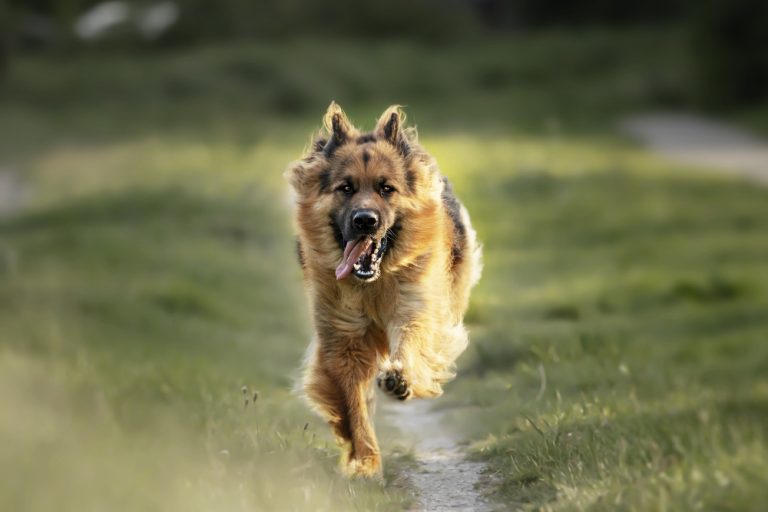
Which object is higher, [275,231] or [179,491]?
[179,491]

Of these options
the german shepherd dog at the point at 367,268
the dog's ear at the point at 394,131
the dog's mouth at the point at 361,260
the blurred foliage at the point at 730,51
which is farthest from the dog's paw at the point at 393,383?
the blurred foliage at the point at 730,51

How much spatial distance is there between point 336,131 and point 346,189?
497 mm

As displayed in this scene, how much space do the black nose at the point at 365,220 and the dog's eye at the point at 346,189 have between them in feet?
1.03

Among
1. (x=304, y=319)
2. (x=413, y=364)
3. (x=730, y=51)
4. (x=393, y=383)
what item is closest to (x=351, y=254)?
(x=413, y=364)

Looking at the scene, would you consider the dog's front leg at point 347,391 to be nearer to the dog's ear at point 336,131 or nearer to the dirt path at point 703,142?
the dog's ear at point 336,131

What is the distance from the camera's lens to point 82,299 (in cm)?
1162

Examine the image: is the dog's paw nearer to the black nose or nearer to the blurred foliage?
the black nose

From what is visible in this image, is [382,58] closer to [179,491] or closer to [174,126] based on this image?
[174,126]

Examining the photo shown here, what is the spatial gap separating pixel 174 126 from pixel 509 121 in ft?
26.8

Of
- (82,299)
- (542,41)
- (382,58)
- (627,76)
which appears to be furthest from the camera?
(542,41)

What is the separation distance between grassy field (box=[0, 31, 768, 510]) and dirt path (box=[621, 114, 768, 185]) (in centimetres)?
78

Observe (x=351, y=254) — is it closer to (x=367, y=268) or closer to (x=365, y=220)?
(x=367, y=268)

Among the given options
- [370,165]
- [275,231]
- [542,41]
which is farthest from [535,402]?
[542,41]

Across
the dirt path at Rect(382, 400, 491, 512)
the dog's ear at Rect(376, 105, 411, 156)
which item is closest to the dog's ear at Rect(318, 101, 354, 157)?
the dog's ear at Rect(376, 105, 411, 156)
